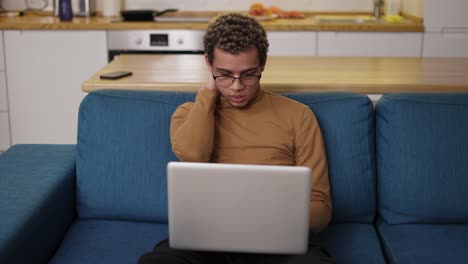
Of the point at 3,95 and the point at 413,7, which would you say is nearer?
the point at 3,95

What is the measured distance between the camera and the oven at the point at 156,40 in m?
4.14

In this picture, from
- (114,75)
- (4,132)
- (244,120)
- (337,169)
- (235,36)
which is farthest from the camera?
(4,132)

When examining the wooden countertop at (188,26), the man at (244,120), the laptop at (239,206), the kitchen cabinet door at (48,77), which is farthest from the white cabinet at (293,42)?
the laptop at (239,206)

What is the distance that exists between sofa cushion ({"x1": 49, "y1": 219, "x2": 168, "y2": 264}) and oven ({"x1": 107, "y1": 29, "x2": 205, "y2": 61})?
2160mm

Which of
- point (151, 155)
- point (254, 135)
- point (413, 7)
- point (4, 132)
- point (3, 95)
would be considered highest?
point (413, 7)

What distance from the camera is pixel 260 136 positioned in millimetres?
1989

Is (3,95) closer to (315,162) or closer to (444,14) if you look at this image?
(444,14)

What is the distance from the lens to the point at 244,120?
6.62 feet

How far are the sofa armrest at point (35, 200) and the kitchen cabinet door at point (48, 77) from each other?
1.84 metres

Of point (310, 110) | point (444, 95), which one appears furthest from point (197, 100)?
point (444, 95)

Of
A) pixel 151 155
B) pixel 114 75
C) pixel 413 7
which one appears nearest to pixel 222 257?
pixel 151 155

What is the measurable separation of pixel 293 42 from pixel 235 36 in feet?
7.50

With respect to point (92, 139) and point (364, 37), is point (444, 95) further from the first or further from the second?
point (364, 37)

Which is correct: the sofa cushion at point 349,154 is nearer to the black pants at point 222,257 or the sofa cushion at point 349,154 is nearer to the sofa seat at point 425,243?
the sofa seat at point 425,243
